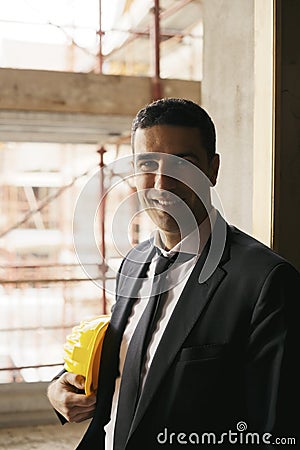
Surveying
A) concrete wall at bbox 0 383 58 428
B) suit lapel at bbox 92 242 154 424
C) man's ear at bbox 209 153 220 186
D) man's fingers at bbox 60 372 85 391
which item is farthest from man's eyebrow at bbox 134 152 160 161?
concrete wall at bbox 0 383 58 428

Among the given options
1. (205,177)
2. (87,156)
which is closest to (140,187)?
(205,177)

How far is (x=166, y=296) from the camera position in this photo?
1.50 meters

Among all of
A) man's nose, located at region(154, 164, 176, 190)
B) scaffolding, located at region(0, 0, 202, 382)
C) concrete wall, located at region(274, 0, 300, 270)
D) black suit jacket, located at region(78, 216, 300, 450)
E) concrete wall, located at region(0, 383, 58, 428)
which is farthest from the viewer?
scaffolding, located at region(0, 0, 202, 382)

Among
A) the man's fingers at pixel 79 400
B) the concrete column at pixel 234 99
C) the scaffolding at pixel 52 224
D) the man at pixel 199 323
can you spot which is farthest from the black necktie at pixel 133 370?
the scaffolding at pixel 52 224

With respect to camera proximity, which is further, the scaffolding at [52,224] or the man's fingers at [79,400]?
the scaffolding at [52,224]

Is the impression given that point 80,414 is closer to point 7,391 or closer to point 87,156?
point 7,391

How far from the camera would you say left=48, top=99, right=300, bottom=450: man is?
1.26m

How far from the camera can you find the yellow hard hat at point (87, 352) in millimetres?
1555

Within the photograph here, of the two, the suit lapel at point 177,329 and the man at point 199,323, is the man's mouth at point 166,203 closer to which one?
the man at point 199,323

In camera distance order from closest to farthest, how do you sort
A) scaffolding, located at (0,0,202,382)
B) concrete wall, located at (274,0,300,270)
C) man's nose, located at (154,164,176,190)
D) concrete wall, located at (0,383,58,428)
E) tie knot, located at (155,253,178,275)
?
man's nose, located at (154,164,176,190)
tie knot, located at (155,253,178,275)
concrete wall, located at (274,0,300,270)
concrete wall, located at (0,383,58,428)
scaffolding, located at (0,0,202,382)

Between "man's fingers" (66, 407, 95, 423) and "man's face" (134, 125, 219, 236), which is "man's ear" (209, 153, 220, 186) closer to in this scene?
"man's face" (134, 125, 219, 236)

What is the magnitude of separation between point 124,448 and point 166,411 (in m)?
0.14

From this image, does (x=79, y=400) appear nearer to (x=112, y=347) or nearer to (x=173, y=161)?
(x=112, y=347)

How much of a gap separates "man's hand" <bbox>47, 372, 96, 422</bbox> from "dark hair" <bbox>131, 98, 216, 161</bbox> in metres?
0.63
